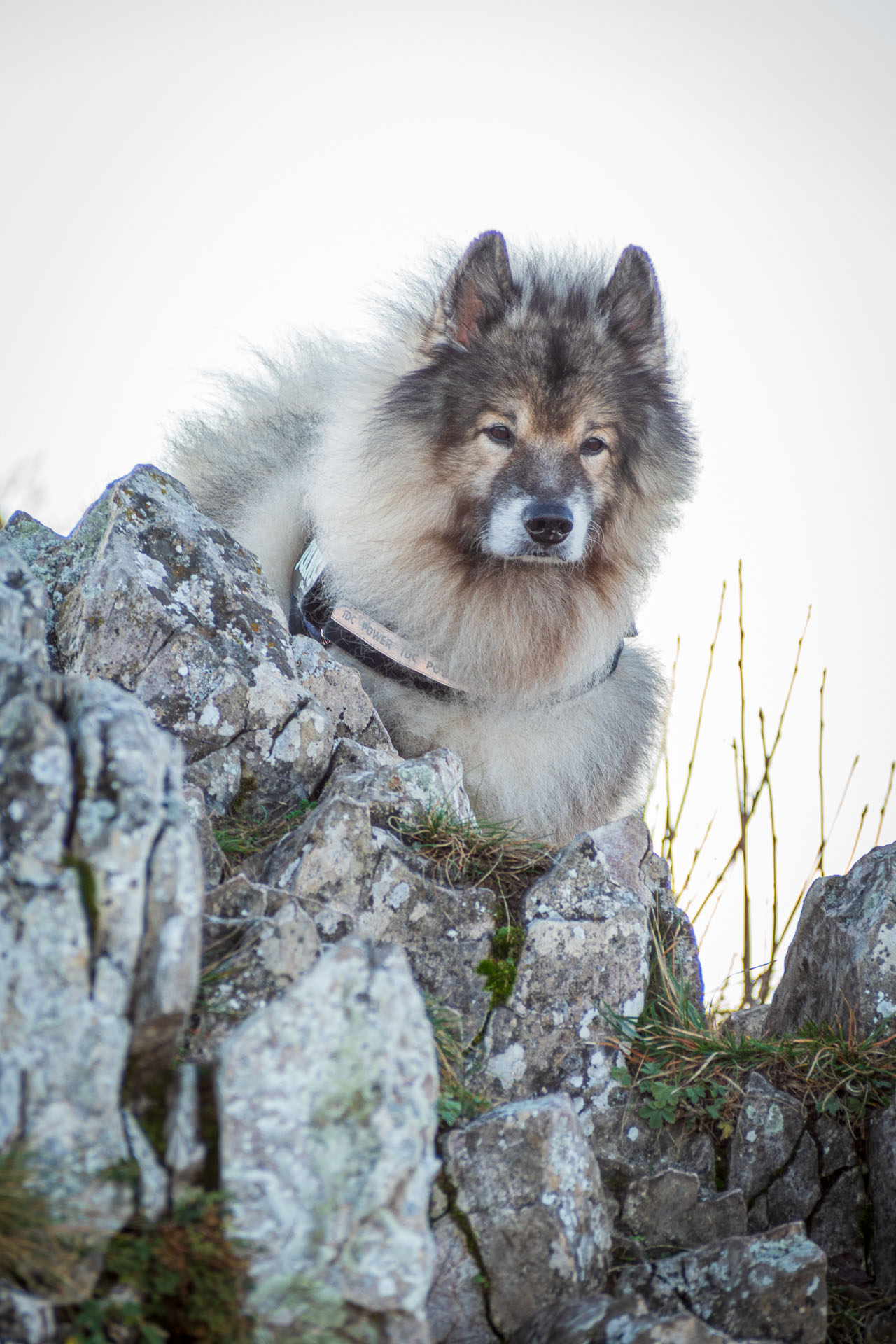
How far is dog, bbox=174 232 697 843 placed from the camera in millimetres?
3791

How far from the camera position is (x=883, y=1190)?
7.64ft

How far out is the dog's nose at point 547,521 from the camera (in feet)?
11.9

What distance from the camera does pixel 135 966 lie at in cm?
153

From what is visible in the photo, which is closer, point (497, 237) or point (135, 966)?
point (135, 966)

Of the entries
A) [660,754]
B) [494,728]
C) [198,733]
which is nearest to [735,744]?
[660,754]

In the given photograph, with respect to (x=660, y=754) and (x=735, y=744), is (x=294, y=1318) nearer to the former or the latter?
(x=735, y=744)

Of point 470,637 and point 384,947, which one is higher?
point 470,637

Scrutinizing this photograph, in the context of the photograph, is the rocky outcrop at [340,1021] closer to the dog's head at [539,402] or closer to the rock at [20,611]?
the rock at [20,611]

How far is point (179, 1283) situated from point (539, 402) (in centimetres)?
305

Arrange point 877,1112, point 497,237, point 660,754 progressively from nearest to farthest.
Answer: point 877,1112
point 497,237
point 660,754

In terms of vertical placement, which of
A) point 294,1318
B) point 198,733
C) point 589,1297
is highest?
point 198,733

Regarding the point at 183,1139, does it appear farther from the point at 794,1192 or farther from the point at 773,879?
the point at 773,879

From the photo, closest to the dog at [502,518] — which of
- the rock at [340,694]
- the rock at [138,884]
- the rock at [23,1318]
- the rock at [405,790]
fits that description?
the rock at [340,694]

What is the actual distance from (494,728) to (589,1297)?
264 centimetres
